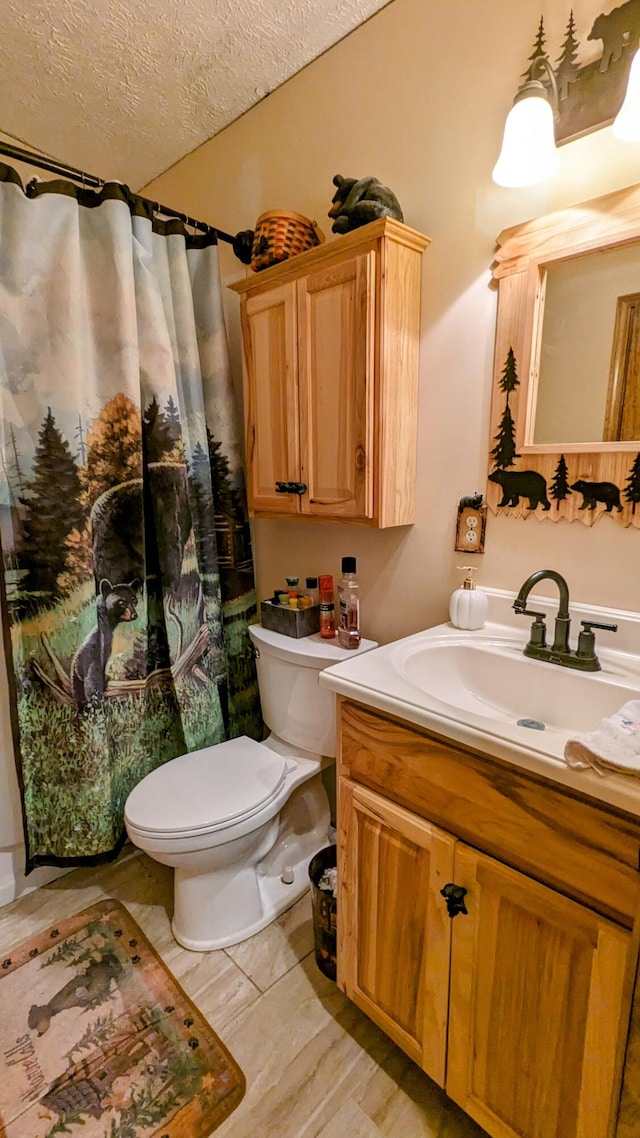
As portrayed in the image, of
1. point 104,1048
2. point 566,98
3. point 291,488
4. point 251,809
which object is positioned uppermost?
point 566,98

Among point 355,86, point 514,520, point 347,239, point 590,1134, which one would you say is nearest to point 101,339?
point 347,239

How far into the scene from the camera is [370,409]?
1.26 metres

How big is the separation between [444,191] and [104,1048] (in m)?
2.18

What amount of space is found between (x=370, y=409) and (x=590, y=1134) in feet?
→ 4.41

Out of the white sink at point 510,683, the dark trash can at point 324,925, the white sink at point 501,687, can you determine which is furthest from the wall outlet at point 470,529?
the dark trash can at point 324,925

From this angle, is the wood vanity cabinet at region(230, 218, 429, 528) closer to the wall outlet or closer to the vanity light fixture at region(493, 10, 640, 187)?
the wall outlet

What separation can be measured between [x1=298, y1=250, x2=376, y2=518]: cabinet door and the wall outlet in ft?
0.76

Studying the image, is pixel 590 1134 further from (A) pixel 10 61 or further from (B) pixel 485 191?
(A) pixel 10 61

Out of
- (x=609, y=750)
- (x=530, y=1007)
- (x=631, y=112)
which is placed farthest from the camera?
(x=631, y=112)

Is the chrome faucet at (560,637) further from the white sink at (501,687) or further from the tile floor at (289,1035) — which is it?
the tile floor at (289,1035)

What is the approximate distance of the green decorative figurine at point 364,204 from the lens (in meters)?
1.22

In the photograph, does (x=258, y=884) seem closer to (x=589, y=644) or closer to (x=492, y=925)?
(x=492, y=925)

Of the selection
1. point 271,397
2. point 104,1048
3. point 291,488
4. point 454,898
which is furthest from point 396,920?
point 271,397

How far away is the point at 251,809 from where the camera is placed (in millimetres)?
1336
